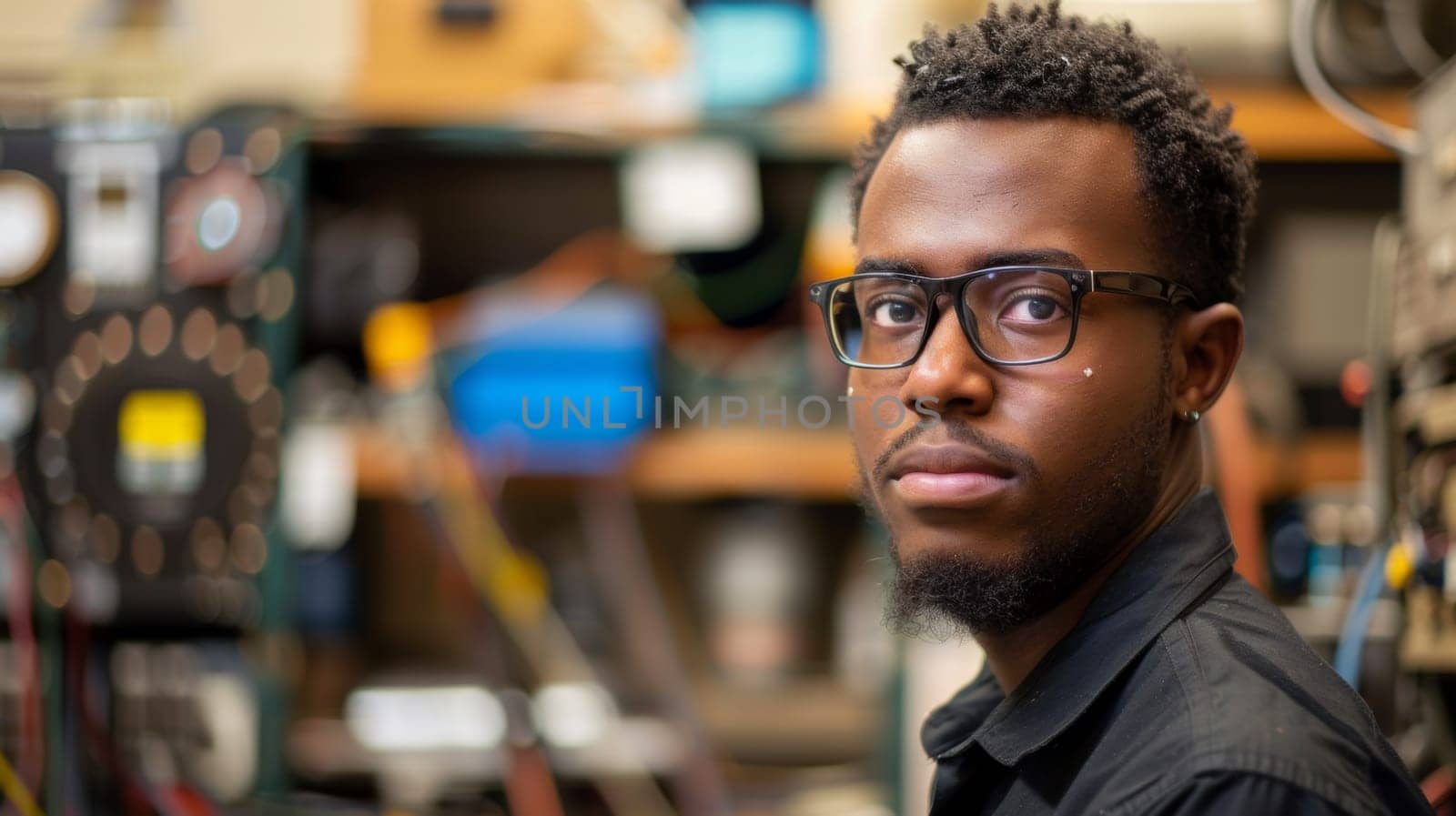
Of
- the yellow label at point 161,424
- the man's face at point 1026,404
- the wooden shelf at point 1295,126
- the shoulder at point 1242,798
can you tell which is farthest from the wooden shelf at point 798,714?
the shoulder at point 1242,798

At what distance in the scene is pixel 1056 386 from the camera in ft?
2.40

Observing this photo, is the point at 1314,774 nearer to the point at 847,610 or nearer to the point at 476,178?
the point at 847,610

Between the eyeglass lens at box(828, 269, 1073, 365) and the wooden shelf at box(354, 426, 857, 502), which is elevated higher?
the eyeglass lens at box(828, 269, 1073, 365)

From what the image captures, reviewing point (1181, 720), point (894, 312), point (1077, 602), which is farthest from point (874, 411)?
point (1181, 720)

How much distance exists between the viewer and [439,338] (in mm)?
1840

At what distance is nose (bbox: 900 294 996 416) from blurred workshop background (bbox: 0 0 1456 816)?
0.94m

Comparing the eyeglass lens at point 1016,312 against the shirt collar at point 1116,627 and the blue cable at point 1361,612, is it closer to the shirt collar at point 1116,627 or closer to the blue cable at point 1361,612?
the shirt collar at point 1116,627

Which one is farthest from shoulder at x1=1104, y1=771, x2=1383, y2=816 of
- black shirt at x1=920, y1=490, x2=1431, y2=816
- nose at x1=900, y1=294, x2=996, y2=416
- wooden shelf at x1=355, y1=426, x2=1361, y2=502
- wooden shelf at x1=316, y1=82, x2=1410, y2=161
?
wooden shelf at x1=316, y1=82, x2=1410, y2=161

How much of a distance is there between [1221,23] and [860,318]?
4.18 feet

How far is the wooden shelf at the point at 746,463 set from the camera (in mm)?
1758

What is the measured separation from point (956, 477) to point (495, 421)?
118cm

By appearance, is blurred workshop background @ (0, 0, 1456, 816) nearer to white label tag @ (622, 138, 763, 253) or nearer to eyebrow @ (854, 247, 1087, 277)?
white label tag @ (622, 138, 763, 253)

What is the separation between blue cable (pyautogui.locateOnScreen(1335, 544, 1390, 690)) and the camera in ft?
3.70

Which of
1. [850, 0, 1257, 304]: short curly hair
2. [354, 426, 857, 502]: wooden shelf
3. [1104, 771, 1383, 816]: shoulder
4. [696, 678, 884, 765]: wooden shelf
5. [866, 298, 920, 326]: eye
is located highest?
[850, 0, 1257, 304]: short curly hair
